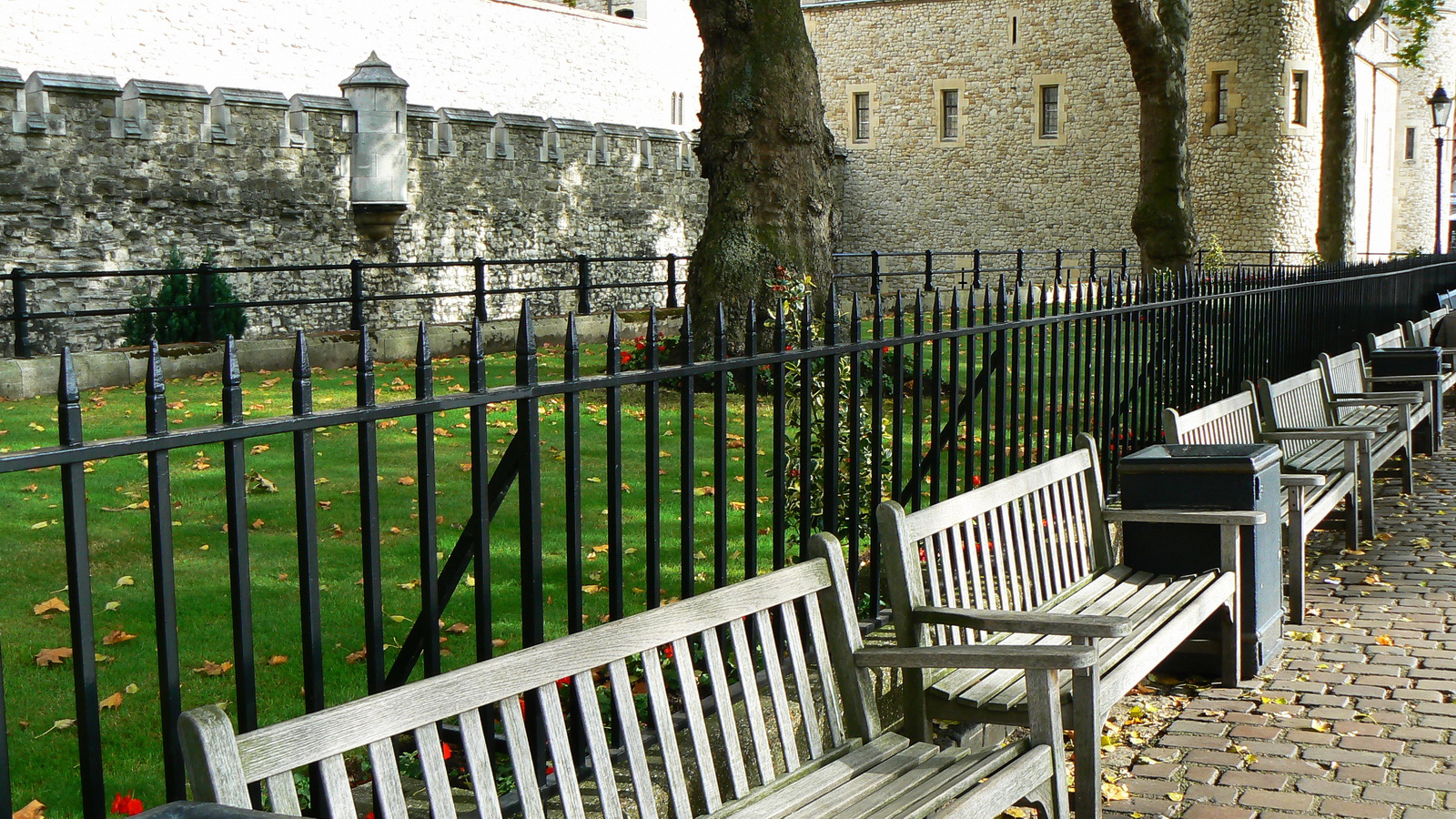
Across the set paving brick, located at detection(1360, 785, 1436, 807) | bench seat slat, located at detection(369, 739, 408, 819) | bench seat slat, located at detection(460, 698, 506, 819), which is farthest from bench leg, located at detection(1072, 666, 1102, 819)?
→ bench seat slat, located at detection(369, 739, 408, 819)

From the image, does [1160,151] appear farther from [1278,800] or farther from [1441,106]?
[1278,800]

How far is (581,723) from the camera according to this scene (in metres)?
2.68

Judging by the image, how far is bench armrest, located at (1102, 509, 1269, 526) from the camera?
15.3ft

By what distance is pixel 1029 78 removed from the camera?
3512cm

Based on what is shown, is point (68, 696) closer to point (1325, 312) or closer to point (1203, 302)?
point (1203, 302)

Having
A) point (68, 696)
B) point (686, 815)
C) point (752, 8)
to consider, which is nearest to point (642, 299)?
point (752, 8)

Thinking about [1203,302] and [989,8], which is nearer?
[1203,302]

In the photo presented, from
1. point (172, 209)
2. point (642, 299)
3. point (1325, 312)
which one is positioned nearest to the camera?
point (1325, 312)

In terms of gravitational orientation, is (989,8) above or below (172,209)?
above

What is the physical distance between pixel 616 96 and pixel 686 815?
37998mm

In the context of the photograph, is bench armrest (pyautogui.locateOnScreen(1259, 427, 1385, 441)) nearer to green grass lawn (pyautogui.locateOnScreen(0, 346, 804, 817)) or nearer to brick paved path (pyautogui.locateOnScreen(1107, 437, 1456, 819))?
brick paved path (pyautogui.locateOnScreen(1107, 437, 1456, 819))

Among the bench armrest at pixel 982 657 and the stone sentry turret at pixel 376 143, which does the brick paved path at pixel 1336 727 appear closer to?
the bench armrest at pixel 982 657

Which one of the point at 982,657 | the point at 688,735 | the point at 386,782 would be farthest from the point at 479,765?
the point at 982,657

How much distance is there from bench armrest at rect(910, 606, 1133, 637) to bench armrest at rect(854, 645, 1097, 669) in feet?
0.55
